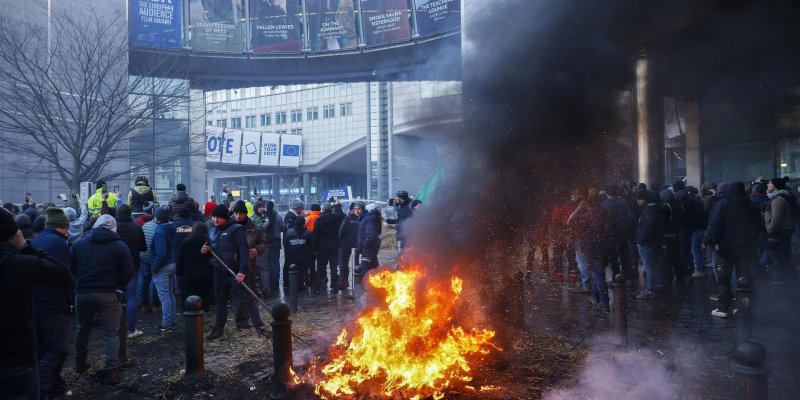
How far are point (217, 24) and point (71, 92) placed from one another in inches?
466

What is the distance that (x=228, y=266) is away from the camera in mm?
6535

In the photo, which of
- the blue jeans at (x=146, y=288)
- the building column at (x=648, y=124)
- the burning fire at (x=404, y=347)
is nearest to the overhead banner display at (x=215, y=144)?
the blue jeans at (x=146, y=288)

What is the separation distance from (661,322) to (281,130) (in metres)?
42.3

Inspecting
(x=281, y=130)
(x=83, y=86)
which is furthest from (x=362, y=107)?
(x=83, y=86)

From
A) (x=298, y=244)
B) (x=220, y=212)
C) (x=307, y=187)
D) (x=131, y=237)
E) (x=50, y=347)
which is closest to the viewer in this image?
(x=50, y=347)

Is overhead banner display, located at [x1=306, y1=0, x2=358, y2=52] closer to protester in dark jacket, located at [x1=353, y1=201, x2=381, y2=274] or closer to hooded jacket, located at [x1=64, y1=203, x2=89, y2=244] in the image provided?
protester in dark jacket, located at [x1=353, y1=201, x2=381, y2=274]

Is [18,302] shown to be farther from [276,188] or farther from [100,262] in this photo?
[276,188]

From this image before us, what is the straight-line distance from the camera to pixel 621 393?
4289mm

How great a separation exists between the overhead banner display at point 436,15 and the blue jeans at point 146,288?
693 inches

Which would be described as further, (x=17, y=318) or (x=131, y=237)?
(x=131, y=237)

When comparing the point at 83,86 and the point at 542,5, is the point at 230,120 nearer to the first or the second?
the point at 83,86

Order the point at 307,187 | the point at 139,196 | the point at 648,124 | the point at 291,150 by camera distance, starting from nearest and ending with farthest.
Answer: the point at 648,124, the point at 139,196, the point at 291,150, the point at 307,187

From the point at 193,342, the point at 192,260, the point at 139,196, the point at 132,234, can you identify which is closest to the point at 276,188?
the point at 139,196

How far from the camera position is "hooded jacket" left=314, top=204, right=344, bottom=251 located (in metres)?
9.85
